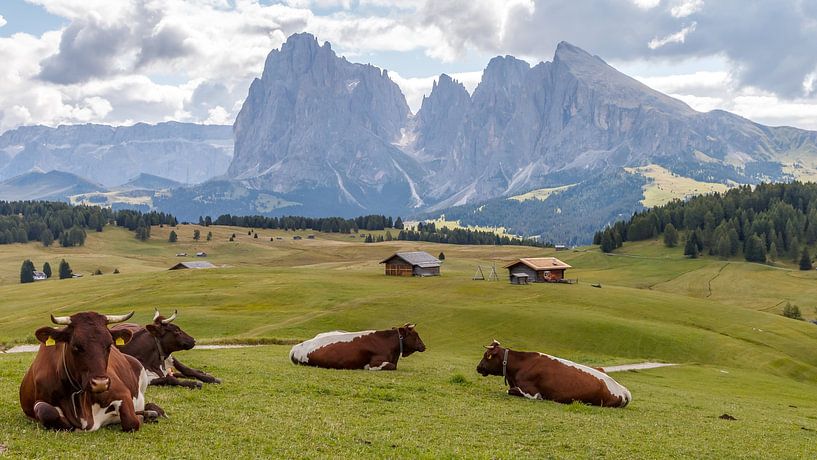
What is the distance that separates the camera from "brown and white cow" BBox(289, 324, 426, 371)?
30.3 meters

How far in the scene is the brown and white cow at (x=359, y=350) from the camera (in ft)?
99.3

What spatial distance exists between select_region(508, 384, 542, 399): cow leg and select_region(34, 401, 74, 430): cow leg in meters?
16.3

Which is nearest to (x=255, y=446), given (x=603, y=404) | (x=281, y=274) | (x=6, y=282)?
(x=603, y=404)

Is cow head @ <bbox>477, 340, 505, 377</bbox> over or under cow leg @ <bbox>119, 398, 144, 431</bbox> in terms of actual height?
under

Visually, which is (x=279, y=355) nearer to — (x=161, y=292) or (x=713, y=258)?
(x=161, y=292)

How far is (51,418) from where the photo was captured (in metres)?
14.1

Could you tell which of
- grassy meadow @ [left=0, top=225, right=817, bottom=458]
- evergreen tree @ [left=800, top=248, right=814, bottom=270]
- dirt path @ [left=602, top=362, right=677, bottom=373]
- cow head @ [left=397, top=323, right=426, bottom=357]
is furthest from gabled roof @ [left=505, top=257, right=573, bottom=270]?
cow head @ [left=397, top=323, right=426, bottom=357]

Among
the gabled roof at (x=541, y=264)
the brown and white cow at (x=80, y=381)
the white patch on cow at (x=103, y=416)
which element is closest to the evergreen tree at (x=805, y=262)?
the gabled roof at (x=541, y=264)

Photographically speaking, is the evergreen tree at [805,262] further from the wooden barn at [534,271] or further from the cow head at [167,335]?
the cow head at [167,335]

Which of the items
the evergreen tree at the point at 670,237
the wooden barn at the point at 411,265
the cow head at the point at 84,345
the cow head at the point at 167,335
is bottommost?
the wooden barn at the point at 411,265

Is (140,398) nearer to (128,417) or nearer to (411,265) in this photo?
(128,417)

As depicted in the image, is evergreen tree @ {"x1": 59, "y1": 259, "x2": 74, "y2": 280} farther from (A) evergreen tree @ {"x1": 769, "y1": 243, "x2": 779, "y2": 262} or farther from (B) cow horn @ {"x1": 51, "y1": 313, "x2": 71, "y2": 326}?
(A) evergreen tree @ {"x1": 769, "y1": 243, "x2": 779, "y2": 262}

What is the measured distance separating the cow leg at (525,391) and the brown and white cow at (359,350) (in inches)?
251

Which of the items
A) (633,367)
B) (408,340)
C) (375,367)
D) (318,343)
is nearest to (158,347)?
(318,343)
